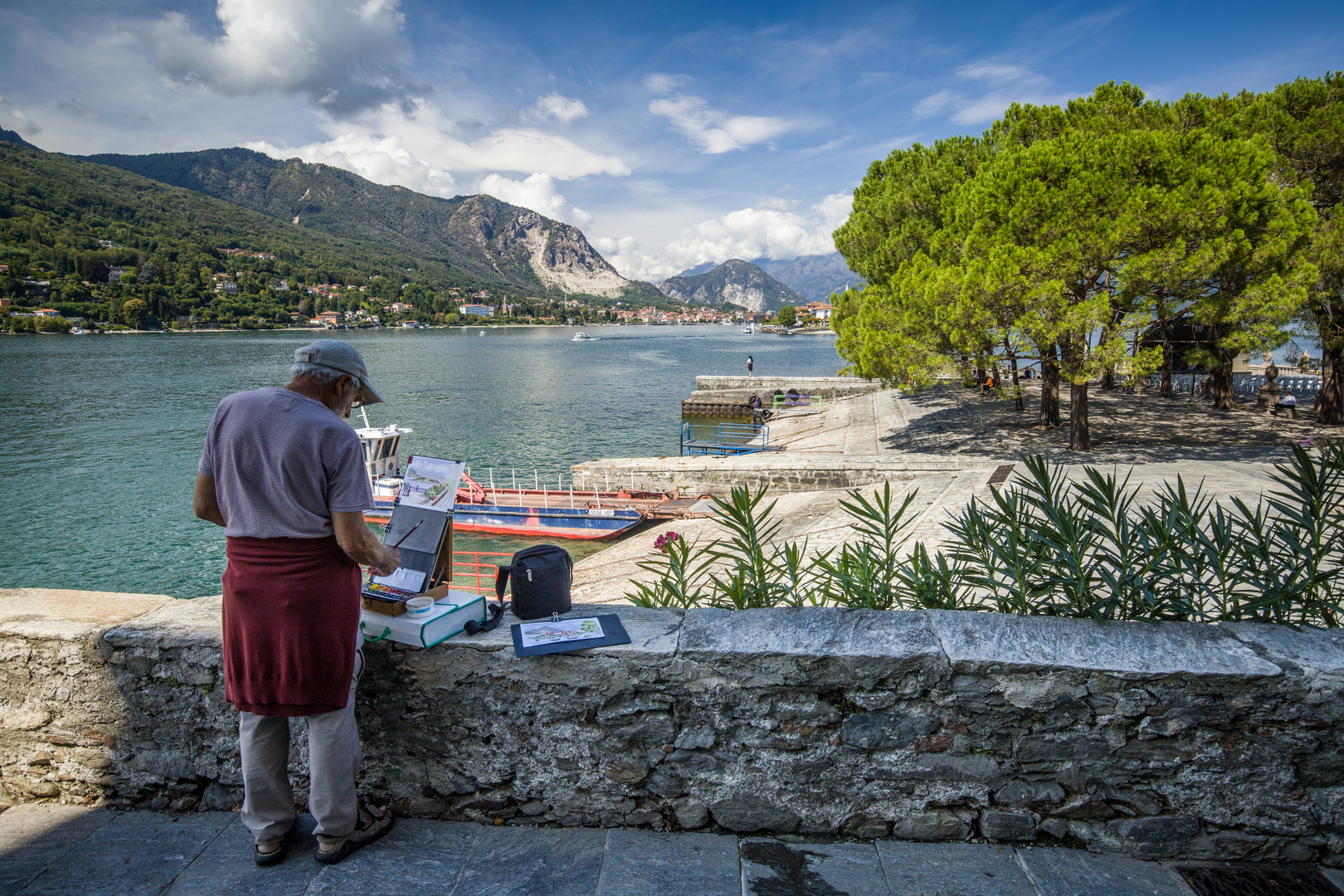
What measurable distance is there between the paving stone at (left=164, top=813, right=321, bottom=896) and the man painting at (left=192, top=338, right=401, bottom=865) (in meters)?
0.04

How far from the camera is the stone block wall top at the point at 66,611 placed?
2.39 m

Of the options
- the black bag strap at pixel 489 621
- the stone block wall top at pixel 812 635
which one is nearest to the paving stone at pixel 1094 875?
the stone block wall top at pixel 812 635

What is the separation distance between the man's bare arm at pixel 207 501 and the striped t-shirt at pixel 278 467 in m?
0.14

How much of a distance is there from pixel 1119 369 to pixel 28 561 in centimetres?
2298

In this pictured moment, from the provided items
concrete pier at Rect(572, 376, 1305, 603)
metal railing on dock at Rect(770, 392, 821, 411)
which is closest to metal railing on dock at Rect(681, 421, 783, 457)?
concrete pier at Rect(572, 376, 1305, 603)

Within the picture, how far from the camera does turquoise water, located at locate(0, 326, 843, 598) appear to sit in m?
15.4

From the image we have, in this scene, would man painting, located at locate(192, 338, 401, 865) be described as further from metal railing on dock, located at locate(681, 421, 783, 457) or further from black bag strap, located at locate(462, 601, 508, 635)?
metal railing on dock, located at locate(681, 421, 783, 457)

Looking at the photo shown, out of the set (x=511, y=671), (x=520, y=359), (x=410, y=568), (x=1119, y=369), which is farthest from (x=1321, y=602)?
(x=520, y=359)

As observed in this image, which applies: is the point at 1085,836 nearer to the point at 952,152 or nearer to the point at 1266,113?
the point at 1266,113

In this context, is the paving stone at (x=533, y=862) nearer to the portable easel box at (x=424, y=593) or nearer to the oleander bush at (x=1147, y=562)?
the portable easel box at (x=424, y=593)

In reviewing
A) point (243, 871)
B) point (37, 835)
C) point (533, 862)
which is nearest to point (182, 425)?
point (37, 835)

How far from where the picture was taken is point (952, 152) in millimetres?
17578

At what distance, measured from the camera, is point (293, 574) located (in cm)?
200

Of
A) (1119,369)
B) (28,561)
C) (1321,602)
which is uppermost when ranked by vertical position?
(1119,369)
